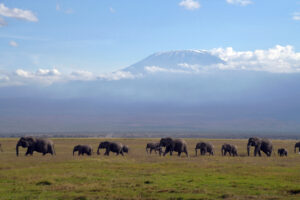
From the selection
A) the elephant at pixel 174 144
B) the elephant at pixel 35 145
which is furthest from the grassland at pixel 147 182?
the elephant at pixel 174 144

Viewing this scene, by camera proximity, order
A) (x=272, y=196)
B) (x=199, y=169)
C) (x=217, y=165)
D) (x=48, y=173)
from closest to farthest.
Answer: (x=272, y=196) → (x=48, y=173) → (x=199, y=169) → (x=217, y=165)

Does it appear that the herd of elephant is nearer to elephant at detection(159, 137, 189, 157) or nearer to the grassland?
elephant at detection(159, 137, 189, 157)

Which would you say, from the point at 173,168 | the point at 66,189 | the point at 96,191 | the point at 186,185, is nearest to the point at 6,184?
the point at 66,189

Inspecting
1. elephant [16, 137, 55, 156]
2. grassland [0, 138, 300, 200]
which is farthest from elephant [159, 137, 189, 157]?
grassland [0, 138, 300, 200]

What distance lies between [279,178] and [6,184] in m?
14.9

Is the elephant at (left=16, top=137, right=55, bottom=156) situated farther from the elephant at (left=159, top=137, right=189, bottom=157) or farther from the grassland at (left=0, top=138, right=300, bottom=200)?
the grassland at (left=0, top=138, right=300, bottom=200)

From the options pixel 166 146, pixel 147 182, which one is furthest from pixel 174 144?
pixel 147 182

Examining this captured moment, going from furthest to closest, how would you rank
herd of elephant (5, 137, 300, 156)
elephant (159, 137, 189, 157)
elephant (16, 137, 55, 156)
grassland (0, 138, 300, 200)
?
elephant (159, 137, 189, 157) < herd of elephant (5, 137, 300, 156) < elephant (16, 137, 55, 156) < grassland (0, 138, 300, 200)

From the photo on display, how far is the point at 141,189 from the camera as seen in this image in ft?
70.3

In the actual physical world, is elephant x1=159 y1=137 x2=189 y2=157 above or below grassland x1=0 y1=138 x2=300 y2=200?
above

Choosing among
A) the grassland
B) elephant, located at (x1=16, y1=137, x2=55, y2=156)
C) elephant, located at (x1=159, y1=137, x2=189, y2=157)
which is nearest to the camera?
the grassland

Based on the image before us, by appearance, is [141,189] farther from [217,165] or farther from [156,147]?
[156,147]

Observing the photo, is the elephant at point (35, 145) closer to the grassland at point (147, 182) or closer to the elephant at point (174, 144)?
the elephant at point (174, 144)

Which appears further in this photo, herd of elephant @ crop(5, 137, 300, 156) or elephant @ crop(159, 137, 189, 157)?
elephant @ crop(159, 137, 189, 157)
